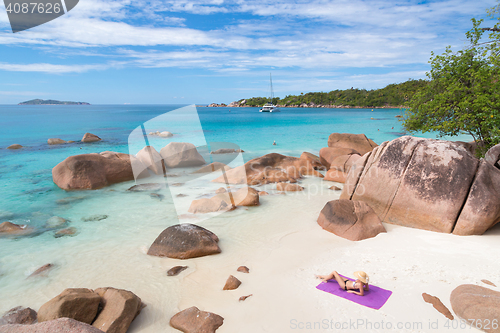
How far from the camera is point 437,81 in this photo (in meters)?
11.9

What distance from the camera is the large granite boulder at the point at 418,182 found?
7.31 metres

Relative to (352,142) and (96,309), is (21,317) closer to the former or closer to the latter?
(96,309)

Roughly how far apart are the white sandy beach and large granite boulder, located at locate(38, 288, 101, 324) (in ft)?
2.39

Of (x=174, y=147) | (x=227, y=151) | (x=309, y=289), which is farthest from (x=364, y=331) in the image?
(x=227, y=151)

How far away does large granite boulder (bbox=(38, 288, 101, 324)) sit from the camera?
171 inches

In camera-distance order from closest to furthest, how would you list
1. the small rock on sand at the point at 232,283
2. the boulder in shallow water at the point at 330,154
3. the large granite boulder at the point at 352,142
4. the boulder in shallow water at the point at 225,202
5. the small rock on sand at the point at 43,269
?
the small rock on sand at the point at 232,283
the small rock on sand at the point at 43,269
the boulder in shallow water at the point at 225,202
the boulder in shallow water at the point at 330,154
the large granite boulder at the point at 352,142

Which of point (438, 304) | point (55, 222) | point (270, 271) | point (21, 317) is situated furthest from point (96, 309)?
point (55, 222)

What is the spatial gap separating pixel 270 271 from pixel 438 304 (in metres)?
3.00

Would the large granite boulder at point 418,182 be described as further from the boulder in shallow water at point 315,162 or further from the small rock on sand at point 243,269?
the boulder in shallow water at point 315,162

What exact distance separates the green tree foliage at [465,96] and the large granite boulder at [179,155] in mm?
11233

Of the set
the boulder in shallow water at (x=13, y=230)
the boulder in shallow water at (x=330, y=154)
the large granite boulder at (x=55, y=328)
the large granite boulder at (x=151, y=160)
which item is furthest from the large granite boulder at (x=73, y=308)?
the boulder in shallow water at (x=330, y=154)

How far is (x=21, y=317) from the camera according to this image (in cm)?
477

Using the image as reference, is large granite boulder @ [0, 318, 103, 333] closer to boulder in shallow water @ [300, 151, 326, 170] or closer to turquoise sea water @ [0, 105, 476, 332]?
turquoise sea water @ [0, 105, 476, 332]

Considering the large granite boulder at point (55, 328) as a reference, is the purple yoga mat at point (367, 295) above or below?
below
